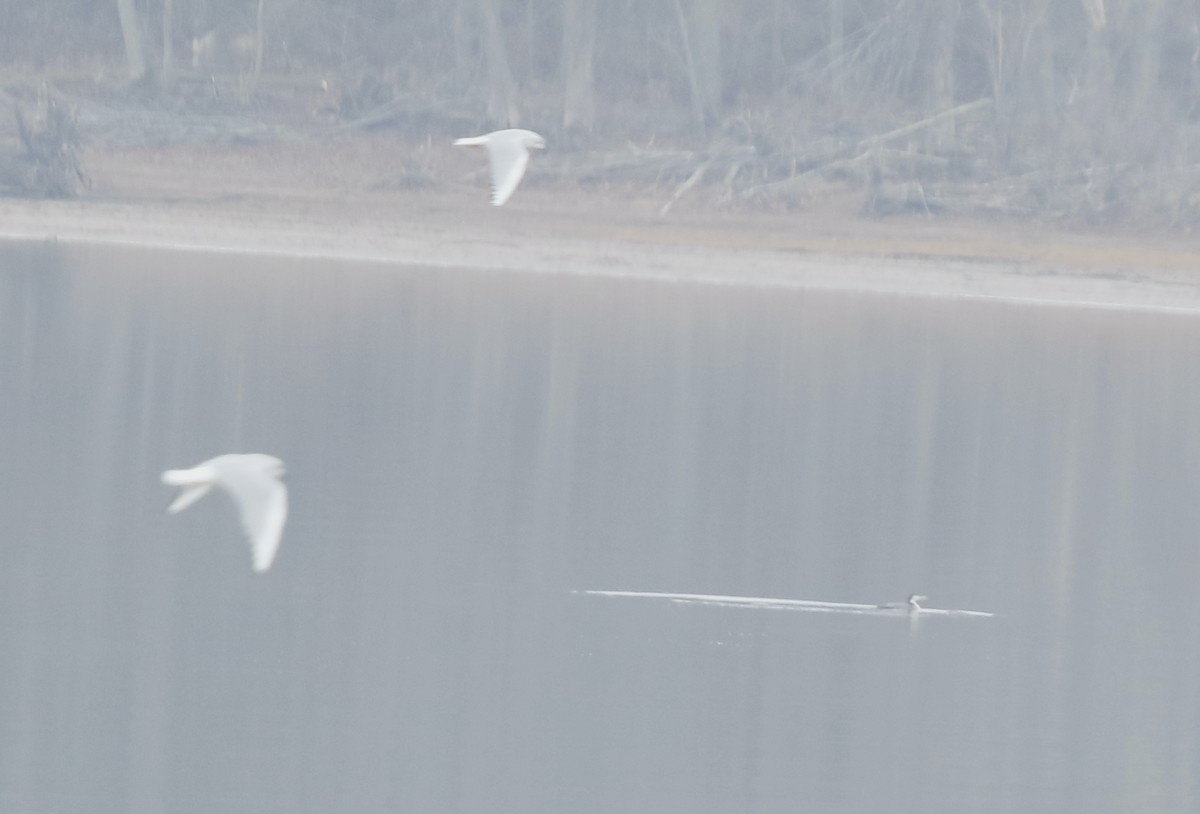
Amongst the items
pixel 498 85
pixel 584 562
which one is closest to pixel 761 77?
pixel 498 85

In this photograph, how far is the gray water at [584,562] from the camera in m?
8.44

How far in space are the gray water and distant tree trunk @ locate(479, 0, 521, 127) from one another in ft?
26.8

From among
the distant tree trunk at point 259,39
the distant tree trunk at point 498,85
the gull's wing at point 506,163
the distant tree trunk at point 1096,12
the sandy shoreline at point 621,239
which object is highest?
the distant tree trunk at point 1096,12

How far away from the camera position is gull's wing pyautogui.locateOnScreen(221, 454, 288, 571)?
708 cm

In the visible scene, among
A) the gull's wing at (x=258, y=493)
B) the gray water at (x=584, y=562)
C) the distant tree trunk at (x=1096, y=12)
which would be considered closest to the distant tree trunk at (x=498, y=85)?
the distant tree trunk at (x=1096, y=12)

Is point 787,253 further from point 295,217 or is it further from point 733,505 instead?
point 733,505

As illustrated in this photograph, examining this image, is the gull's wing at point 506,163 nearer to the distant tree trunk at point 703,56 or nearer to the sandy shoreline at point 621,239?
the sandy shoreline at point 621,239

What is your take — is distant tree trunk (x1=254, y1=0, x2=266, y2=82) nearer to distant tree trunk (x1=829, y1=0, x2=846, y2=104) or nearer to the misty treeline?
the misty treeline

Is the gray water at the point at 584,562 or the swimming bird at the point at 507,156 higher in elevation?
the swimming bird at the point at 507,156

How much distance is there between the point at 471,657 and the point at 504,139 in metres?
2.06

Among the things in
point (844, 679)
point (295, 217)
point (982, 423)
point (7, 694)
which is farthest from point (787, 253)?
point (7, 694)

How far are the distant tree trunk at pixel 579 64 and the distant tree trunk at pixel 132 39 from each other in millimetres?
5268

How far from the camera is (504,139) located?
30.5 feet

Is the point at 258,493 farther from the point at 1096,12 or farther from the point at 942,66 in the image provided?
the point at 1096,12
